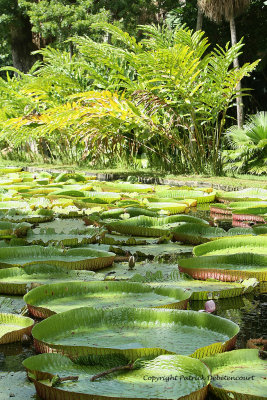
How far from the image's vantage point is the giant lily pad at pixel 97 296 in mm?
2047

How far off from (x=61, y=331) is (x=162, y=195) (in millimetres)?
4061

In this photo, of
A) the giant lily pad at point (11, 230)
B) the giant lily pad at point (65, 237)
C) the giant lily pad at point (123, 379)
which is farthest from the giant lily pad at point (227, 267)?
the giant lily pad at point (11, 230)

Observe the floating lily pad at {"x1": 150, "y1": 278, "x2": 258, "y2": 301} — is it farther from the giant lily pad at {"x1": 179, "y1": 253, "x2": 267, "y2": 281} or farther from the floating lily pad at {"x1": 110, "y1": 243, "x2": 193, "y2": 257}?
the floating lily pad at {"x1": 110, "y1": 243, "x2": 193, "y2": 257}

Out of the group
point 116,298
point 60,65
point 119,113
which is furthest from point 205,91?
point 116,298

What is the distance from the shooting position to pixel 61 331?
176cm

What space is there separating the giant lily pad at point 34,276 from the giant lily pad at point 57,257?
0.42 feet

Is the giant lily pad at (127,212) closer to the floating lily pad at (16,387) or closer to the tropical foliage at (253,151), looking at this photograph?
the floating lily pad at (16,387)

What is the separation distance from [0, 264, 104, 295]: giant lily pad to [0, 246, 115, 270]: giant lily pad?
127mm

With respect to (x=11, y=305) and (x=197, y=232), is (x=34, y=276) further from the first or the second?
(x=197, y=232)

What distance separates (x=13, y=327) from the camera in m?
1.87

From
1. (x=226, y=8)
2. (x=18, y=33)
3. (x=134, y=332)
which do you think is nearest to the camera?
(x=134, y=332)

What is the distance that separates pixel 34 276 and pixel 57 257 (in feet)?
1.32

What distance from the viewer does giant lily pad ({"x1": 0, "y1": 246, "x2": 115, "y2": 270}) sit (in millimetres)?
2746

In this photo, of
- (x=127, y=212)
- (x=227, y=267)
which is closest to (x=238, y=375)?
(x=227, y=267)
